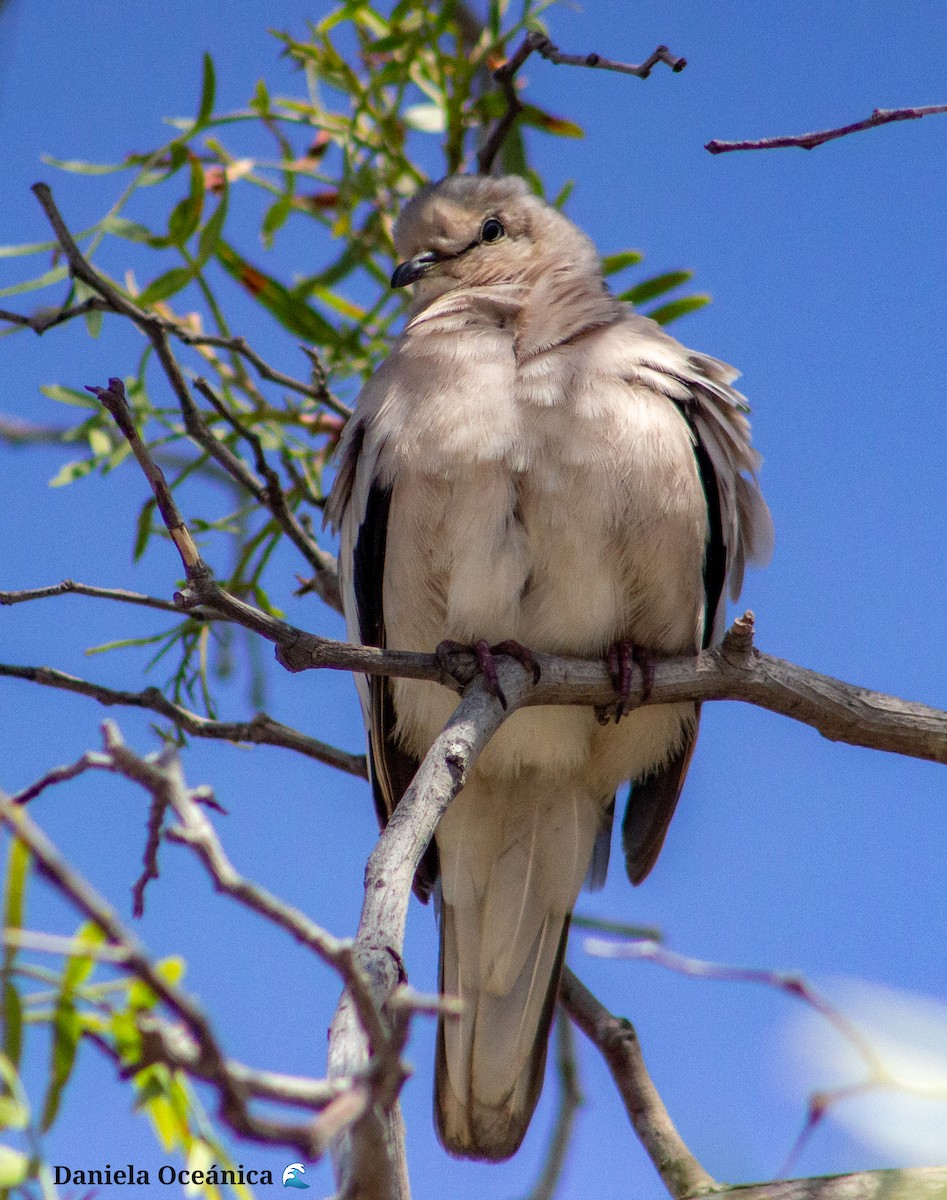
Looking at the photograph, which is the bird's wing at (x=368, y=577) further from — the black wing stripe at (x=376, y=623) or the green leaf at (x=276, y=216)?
the green leaf at (x=276, y=216)

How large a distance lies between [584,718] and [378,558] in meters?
0.70

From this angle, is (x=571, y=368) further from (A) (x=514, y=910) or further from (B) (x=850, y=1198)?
(B) (x=850, y=1198)

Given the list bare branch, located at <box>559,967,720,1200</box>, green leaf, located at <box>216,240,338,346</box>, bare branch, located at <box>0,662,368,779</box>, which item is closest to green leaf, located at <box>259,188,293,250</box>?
green leaf, located at <box>216,240,338,346</box>

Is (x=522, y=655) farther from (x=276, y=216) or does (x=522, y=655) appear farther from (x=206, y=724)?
(x=276, y=216)

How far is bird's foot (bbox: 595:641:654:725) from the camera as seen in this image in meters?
2.89

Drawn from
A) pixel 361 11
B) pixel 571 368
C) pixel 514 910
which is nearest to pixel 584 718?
pixel 514 910

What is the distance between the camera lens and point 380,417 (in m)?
3.25

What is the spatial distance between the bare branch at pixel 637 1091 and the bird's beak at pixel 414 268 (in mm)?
2092

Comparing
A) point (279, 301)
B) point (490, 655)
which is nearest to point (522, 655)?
point (490, 655)

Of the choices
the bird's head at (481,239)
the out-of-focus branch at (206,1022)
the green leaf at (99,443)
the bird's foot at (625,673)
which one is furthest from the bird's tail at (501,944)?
the out-of-focus branch at (206,1022)

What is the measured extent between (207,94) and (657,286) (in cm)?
145

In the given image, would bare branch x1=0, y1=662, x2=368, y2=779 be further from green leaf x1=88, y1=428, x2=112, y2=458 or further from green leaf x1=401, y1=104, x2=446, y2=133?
green leaf x1=401, y1=104, x2=446, y2=133

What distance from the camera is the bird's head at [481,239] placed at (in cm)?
388

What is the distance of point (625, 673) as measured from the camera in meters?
2.93
